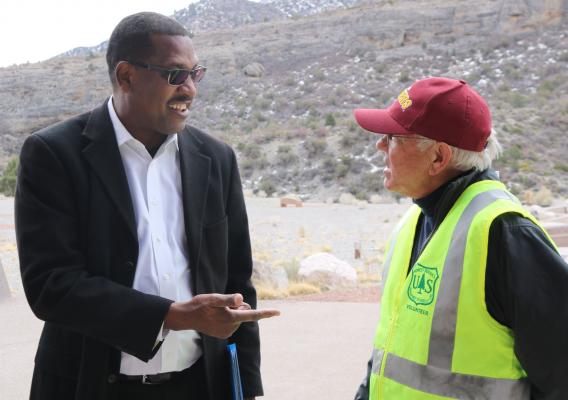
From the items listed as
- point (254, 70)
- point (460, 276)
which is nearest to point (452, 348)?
point (460, 276)

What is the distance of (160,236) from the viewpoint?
265 cm

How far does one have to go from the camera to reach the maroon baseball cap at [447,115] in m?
2.56

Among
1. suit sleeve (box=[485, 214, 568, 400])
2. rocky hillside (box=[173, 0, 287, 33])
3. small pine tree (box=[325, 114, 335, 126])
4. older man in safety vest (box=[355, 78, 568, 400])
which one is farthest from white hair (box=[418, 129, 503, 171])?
rocky hillside (box=[173, 0, 287, 33])

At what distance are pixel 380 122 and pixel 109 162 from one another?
0.88 metres

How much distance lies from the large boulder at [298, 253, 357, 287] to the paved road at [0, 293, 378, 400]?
1586 millimetres

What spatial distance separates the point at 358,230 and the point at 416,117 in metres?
18.1

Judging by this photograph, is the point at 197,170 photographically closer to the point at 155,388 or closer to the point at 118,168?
the point at 118,168

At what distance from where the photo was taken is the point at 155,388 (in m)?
2.67

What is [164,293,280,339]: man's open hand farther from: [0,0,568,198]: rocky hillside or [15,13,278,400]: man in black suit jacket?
[0,0,568,198]: rocky hillside

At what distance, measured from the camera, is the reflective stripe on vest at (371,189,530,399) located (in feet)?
7.64

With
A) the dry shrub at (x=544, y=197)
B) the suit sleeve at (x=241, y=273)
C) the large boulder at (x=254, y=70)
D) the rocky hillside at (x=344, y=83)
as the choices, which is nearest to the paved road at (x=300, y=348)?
the suit sleeve at (x=241, y=273)

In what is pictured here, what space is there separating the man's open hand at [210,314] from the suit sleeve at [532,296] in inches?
25.7

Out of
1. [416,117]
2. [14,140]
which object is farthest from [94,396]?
[14,140]

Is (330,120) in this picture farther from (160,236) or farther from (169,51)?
(160,236)
